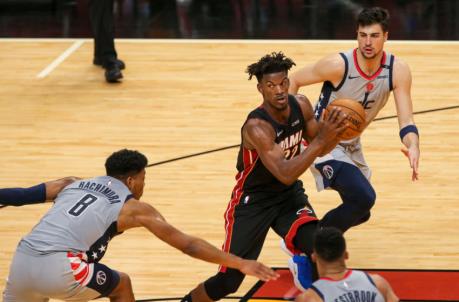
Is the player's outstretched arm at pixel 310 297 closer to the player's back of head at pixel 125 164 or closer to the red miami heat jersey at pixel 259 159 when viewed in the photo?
the player's back of head at pixel 125 164

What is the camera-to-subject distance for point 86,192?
659cm

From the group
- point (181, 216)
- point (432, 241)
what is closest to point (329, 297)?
point (432, 241)

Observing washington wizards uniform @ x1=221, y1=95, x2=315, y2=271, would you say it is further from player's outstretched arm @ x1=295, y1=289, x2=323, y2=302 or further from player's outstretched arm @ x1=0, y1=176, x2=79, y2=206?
player's outstretched arm @ x1=295, y1=289, x2=323, y2=302

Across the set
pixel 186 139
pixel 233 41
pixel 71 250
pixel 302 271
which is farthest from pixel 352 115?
pixel 233 41

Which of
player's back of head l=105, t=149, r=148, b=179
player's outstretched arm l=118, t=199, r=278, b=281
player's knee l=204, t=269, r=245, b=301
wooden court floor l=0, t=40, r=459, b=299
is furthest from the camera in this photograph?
wooden court floor l=0, t=40, r=459, b=299

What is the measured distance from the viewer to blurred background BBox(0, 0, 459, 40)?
1577 cm

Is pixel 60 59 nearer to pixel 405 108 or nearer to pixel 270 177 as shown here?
pixel 405 108

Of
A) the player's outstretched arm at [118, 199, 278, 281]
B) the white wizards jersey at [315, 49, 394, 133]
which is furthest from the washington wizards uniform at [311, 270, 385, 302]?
the white wizards jersey at [315, 49, 394, 133]

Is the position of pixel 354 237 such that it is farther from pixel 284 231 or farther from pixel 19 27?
pixel 19 27

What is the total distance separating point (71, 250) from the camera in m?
6.46

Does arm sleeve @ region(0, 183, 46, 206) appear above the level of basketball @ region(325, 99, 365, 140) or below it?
below

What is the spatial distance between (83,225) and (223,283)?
1171mm

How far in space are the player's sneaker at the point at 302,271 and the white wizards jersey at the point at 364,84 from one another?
4.01 feet

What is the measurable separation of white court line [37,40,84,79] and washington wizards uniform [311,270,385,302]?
28.8 feet
